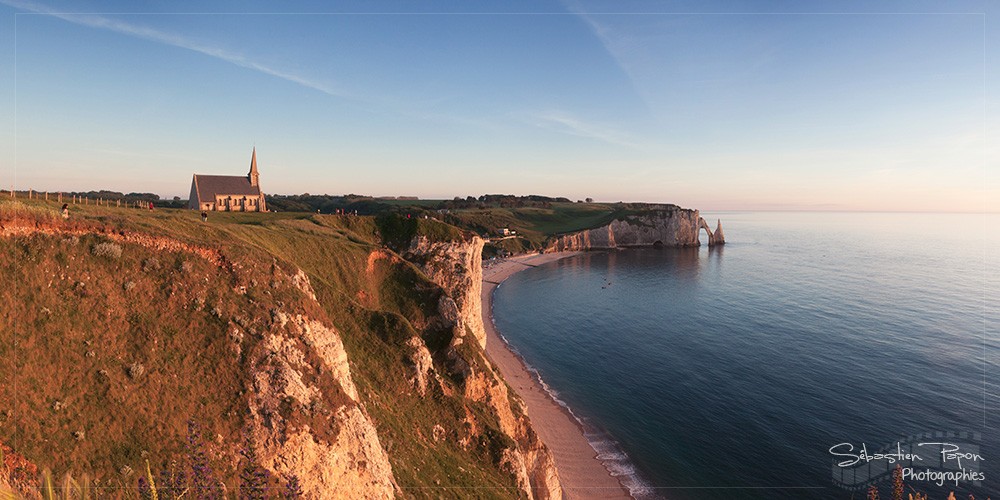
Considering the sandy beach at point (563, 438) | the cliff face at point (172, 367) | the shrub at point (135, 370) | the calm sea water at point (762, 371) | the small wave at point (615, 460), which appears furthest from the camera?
the calm sea water at point (762, 371)

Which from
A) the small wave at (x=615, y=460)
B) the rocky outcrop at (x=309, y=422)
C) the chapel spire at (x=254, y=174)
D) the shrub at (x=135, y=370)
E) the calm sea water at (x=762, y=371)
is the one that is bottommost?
the small wave at (x=615, y=460)

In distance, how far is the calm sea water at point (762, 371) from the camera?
164ft

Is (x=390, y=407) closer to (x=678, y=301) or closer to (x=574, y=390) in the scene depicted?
(x=574, y=390)

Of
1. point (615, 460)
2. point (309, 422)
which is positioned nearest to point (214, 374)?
point (309, 422)

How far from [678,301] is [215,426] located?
116 metres

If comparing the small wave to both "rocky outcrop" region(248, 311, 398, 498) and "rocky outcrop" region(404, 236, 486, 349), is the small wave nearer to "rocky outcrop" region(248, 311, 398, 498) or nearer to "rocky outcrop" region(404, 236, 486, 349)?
"rocky outcrop" region(404, 236, 486, 349)

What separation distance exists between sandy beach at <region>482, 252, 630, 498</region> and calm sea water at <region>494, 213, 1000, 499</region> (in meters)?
2.28

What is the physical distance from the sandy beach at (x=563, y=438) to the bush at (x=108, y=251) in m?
44.3

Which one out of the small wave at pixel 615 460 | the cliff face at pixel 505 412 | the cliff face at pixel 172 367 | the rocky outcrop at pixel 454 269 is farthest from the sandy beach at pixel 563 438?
the cliff face at pixel 172 367

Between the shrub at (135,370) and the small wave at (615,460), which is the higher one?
the shrub at (135,370)

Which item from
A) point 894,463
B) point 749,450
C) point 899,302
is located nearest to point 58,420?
point 749,450

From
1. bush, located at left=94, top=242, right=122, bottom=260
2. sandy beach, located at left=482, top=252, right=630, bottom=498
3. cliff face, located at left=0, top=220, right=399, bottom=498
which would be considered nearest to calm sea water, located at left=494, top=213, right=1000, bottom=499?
sandy beach, located at left=482, top=252, right=630, bottom=498

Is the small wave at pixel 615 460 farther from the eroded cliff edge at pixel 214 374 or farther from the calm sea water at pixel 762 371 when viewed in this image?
the eroded cliff edge at pixel 214 374

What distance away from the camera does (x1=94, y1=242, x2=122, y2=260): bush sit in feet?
85.3
